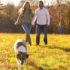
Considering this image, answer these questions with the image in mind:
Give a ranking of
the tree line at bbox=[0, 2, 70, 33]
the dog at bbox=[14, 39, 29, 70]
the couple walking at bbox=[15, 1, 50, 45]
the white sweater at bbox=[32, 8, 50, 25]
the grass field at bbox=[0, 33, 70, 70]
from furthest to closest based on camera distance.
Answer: the tree line at bbox=[0, 2, 70, 33] < the white sweater at bbox=[32, 8, 50, 25] < the couple walking at bbox=[15, 1, 50, 45] < the grass field at bbox=[0, 33, 70, 70] < the dog at bbox=[14, 39, 29, 70]

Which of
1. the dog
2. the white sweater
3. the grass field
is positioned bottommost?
the grass field

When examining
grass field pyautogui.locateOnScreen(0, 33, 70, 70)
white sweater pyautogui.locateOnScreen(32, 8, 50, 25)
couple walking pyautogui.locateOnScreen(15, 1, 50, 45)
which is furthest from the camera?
white sweater pyautogui.locateOnScreen(32, 8, 50, 25)

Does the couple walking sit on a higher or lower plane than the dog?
lower

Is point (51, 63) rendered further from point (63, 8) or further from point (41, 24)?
point (63, 8)

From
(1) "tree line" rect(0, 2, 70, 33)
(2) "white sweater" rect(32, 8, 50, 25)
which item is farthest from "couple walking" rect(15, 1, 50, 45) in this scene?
(1) "tree line" rect(0, 2, 70, 33)

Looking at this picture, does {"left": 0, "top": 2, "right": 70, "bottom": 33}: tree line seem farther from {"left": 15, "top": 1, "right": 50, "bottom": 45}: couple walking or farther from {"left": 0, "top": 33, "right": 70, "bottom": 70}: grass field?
{"left": 0, "top": 33, "right": 70, "bottom": 70}: grass field

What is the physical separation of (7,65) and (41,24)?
530 cm

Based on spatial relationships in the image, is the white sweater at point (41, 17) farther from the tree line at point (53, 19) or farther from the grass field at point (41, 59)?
the tree line at point (53, 19)

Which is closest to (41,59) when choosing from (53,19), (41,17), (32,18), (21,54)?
(21,54)

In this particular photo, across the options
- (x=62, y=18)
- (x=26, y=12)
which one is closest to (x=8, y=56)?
(x=26, y=12)

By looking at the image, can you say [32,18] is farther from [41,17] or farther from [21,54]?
[21,54]

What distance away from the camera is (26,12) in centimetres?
1551

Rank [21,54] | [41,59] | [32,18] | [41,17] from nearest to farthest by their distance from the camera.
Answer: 1. [21,54]
2. [41,59]
3. [32,18]
4. [41,17]

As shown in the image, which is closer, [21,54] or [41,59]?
[21,54]
